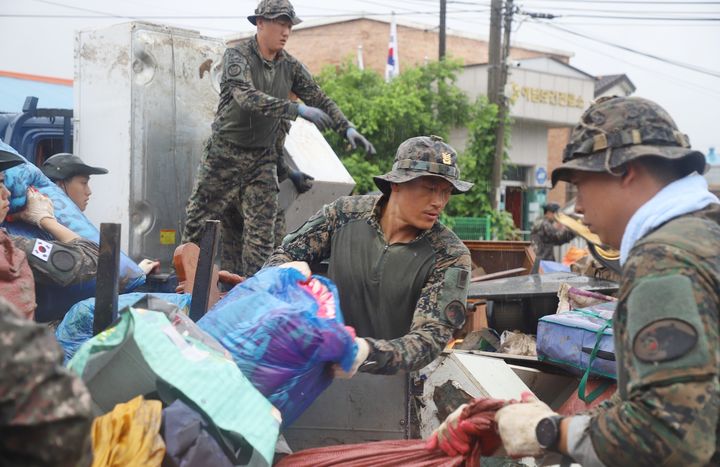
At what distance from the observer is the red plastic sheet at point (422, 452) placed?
240 cm

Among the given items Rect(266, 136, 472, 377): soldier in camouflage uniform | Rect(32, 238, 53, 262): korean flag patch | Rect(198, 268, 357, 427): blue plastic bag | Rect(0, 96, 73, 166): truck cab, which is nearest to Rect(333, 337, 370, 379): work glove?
Rect(198, 268, 357, 427): blue plastic bag

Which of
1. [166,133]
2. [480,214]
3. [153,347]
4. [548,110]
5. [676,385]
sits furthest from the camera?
[548,110]

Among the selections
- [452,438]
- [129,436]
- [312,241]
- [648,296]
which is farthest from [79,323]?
[648,296]

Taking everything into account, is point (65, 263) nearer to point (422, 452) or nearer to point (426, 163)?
point (426, 163)

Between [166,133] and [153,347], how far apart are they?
3737 mm

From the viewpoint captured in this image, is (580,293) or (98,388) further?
(580,293)

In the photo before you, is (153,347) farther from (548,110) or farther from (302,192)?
(548,110)

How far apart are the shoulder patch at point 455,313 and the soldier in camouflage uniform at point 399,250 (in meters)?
0.01

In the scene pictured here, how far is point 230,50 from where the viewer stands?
5281 mm

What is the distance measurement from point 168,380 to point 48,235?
2280 millimetres

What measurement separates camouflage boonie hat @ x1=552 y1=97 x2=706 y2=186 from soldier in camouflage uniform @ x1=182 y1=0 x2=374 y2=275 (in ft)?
9.80

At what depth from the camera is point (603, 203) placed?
2.19 metres

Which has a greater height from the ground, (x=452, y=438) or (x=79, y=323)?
(x=79, y=323)

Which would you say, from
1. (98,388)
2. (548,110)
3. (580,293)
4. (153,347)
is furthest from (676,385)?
(548,110)
